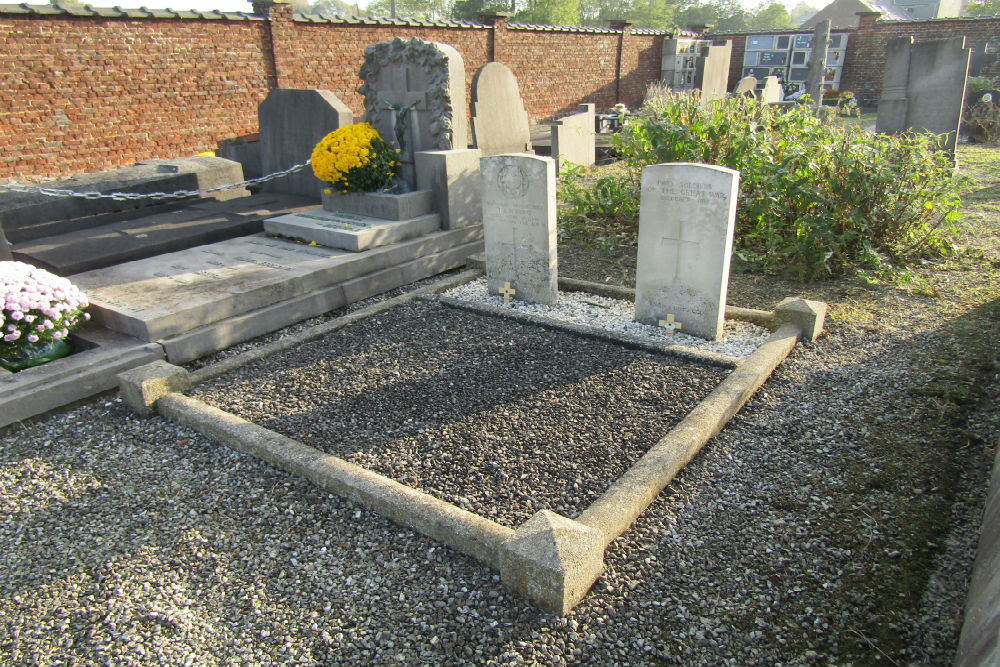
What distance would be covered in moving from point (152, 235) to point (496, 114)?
→ 531 centimetres

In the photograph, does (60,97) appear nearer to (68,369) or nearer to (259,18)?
(259,18)

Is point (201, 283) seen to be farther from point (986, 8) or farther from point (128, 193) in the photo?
point (986, 8)

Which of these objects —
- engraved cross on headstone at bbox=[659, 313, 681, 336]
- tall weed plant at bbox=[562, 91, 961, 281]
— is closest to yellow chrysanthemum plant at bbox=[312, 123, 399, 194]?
tall weed plant at bbox=[562, 91, 961, 281]

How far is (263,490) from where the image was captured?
3.27 meters

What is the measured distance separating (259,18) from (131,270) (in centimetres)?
916

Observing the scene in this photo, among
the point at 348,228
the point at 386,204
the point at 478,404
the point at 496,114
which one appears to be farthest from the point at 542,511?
the point at 496,114

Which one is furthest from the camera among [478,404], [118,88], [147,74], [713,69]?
[713,69]

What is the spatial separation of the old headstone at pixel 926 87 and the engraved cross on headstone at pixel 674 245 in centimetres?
730

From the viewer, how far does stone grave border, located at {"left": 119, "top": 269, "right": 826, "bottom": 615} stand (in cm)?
249

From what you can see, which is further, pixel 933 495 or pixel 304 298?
pixel 304 298

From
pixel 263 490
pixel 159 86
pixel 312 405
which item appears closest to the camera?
pixel 263 490

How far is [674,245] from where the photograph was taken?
4652mm

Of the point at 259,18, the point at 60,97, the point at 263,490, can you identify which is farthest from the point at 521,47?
the point at 263,490

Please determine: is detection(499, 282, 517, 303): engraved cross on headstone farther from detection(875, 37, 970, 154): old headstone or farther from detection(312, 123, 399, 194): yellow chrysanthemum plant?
detection(875, 37, 970, 154): old headstone
